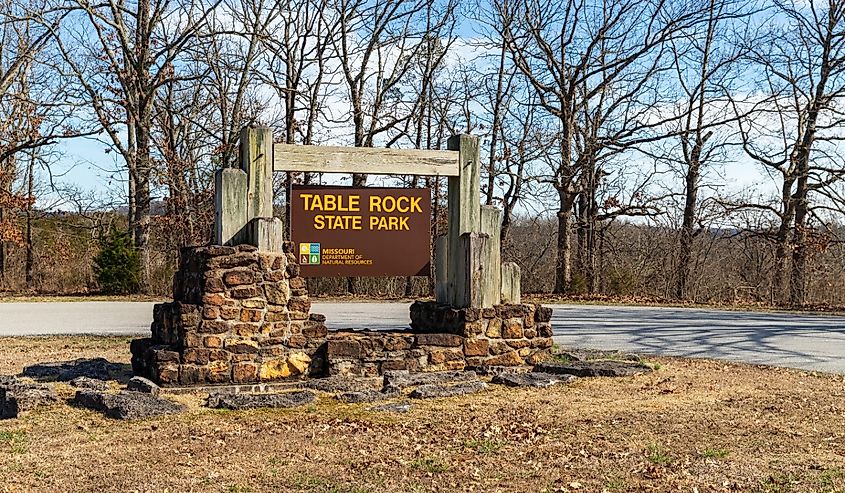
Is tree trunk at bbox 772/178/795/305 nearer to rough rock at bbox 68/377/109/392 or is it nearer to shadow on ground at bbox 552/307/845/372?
shadow on ground at bbox 552/307/845/372

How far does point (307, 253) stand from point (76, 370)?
288cm

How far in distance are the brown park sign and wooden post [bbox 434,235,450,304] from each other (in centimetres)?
23

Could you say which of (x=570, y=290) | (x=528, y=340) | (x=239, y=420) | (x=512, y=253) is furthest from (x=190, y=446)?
(x=512, y=253)

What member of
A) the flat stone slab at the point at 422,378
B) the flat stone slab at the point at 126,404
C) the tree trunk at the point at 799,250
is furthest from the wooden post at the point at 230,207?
the tree trunk at the point at 799,250

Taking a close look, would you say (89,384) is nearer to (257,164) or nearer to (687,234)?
(257,164)

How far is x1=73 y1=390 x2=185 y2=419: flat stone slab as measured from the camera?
23.8 ft

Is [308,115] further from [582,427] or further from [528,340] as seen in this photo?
[582,427]

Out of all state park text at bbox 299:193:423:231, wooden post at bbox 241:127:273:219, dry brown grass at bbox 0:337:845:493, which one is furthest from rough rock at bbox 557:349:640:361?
wooden post at bbox 241:127:273:219

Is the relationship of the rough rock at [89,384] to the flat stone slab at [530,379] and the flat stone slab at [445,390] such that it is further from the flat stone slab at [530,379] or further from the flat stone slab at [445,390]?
the flat stone slab at [530,379]

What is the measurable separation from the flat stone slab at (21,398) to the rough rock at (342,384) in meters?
2.47

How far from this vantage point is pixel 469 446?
20.7 ft

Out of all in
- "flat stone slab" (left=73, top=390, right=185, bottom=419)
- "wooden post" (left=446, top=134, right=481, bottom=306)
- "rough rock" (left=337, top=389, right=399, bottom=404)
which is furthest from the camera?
"wooden post" (left=446, top=134, right=481, bottom=306)

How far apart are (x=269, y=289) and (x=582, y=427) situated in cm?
377

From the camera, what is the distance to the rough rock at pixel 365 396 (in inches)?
321
